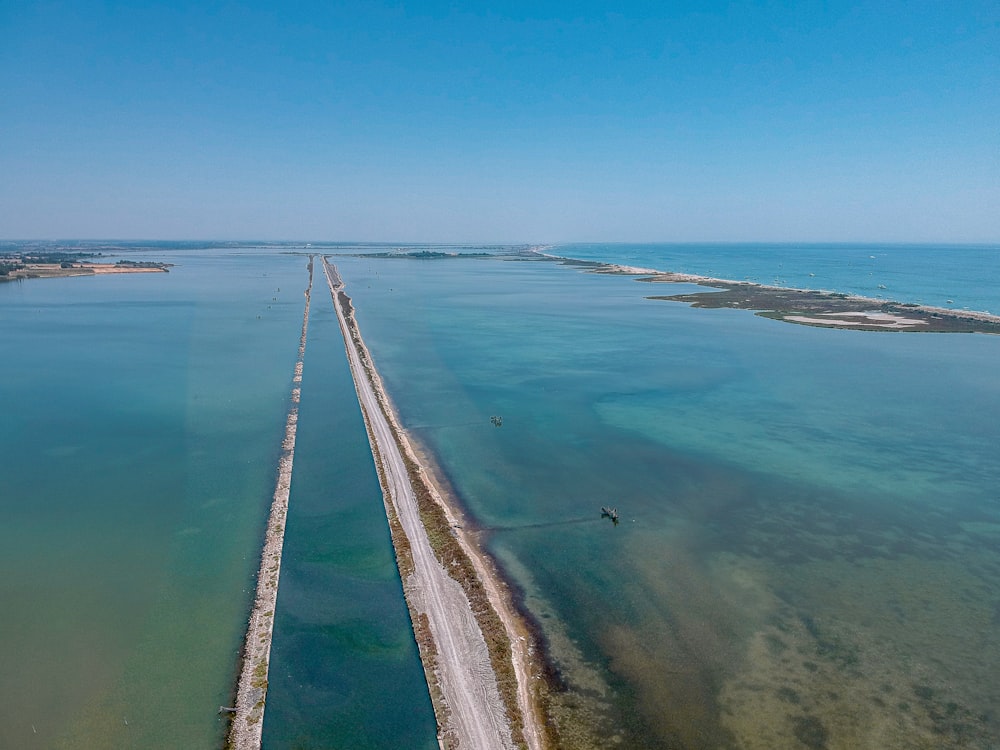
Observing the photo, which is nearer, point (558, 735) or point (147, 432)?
point (558, 735)

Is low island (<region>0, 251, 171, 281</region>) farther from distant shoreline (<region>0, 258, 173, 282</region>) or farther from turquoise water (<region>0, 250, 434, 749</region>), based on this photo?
turquoise water (<region>0, 250, 434, 749</region>)

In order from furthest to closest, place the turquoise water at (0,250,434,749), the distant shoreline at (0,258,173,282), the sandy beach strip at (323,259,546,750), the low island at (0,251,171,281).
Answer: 1. the low island at (0,251,171,281)
2. the distant shoreline at (0,258,173,282)
3. the turquoise water at (0,250,434,749)
4. the sandy beach strip at (323,259,546,750)

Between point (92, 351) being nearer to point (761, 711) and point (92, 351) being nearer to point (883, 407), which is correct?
point (761, 711)

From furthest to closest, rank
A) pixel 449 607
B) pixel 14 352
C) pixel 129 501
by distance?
1. pixel 14 352
2. pixel 129 501
3. pixel 449 607

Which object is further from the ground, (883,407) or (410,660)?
(883,407)

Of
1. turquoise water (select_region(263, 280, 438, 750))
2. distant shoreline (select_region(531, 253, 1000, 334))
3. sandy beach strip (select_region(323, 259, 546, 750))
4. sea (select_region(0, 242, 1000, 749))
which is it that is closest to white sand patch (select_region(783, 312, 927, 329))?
distant shoreline (select_region(531, 253, 1000, 334))

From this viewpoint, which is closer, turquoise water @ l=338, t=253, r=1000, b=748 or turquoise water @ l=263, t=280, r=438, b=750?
turquoise water @ l=263, t=280, r=438, b=750

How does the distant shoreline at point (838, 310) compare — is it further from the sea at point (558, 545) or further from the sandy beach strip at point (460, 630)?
the sandy beach strip at point (460, 630)

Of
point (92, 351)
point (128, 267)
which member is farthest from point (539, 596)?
point (128, 267)
